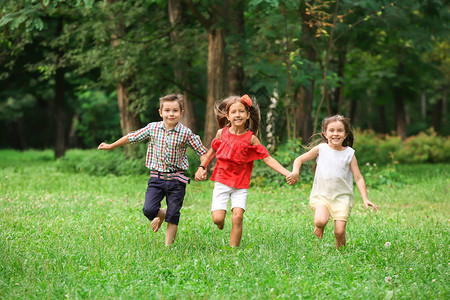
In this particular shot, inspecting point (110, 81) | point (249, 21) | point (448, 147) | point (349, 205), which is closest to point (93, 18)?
point (110, 81)

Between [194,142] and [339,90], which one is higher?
[339,90]

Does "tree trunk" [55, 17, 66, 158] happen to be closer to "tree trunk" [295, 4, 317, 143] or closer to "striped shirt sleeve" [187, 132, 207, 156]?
"tree trunk" [295, 4, 317, 143]

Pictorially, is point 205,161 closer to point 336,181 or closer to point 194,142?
point 194,142

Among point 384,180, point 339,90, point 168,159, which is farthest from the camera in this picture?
point 339,90

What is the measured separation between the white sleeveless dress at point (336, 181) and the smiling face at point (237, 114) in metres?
1.00

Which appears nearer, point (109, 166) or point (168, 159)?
point (168, 159)

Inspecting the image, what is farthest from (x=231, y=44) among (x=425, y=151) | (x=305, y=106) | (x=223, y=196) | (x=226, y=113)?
(x=425, y=151)

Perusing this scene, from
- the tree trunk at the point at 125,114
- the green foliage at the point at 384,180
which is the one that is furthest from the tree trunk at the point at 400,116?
→ the tree trunk at the point at 125,114

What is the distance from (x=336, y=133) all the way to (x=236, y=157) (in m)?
1.17

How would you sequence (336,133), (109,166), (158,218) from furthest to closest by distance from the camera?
(109,166), (158,218), (336,133)

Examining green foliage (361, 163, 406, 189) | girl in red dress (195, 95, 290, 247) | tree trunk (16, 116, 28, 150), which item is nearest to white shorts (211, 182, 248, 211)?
girl in red dress (195, 95, 290, 247)

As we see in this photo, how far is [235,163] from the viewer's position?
19.8 ft

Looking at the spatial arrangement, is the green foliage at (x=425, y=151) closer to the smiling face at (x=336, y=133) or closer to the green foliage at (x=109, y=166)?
the green foliage at (x=109, y=166)

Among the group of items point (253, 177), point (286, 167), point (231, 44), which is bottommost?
point (253, 177)
